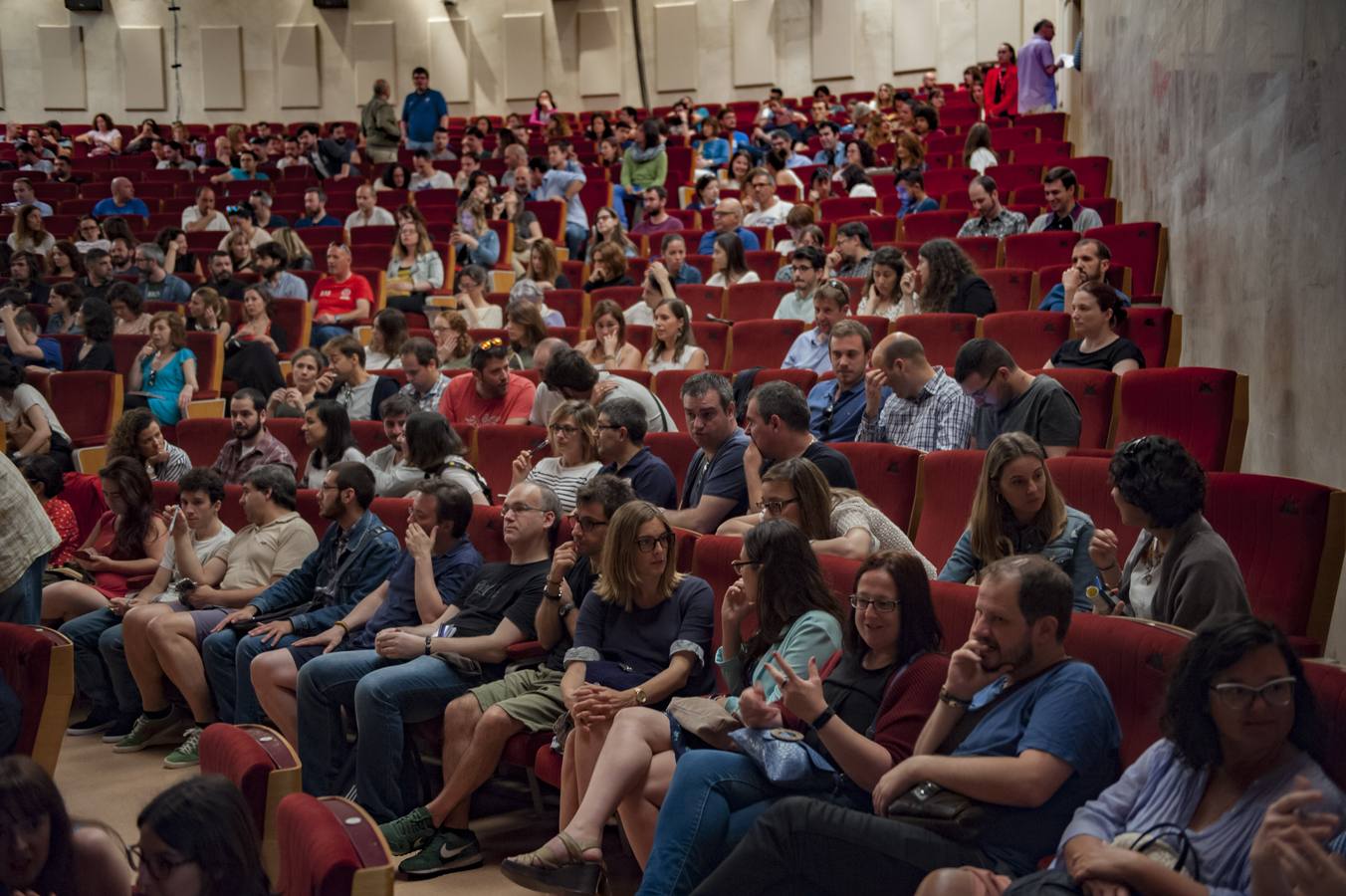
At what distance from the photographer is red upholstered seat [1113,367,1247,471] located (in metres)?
3.77

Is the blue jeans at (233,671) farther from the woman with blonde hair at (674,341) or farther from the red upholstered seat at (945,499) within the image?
the woman with blonde hair at (674,341)

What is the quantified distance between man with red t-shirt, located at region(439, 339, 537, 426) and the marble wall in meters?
2.63

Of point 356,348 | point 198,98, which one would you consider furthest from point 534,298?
point 198,98

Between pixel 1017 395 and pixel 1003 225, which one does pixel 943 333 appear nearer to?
pixel 1017 395

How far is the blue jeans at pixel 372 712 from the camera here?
347cm

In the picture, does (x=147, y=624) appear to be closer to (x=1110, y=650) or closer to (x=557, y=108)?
(x=1110, y=650)

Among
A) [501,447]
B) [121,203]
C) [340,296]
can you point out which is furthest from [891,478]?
[121,203]

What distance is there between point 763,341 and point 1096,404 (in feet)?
6.57

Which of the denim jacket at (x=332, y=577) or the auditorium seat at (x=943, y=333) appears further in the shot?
the auditorium seat at (x=943, y=333)

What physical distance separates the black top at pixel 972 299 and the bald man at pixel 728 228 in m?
2.19

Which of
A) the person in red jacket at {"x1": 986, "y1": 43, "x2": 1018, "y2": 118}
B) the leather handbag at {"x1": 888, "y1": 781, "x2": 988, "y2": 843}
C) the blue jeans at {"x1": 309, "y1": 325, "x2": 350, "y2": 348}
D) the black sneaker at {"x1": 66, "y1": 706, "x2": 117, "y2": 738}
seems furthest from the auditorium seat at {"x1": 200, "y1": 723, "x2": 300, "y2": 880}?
the person in red jacket at {"x1": 986, "y1": 43, "x2": 1018, "y2": 118}

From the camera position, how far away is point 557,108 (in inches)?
642

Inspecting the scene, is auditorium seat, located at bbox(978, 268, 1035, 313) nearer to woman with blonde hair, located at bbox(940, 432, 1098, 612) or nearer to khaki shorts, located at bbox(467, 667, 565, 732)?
woman with blonde hair, located at bbox(940, 432, 1098, 612)

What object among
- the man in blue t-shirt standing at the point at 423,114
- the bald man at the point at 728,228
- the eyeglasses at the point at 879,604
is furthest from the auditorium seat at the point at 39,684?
the man in blue t-shirt standing at the point at 423,114
